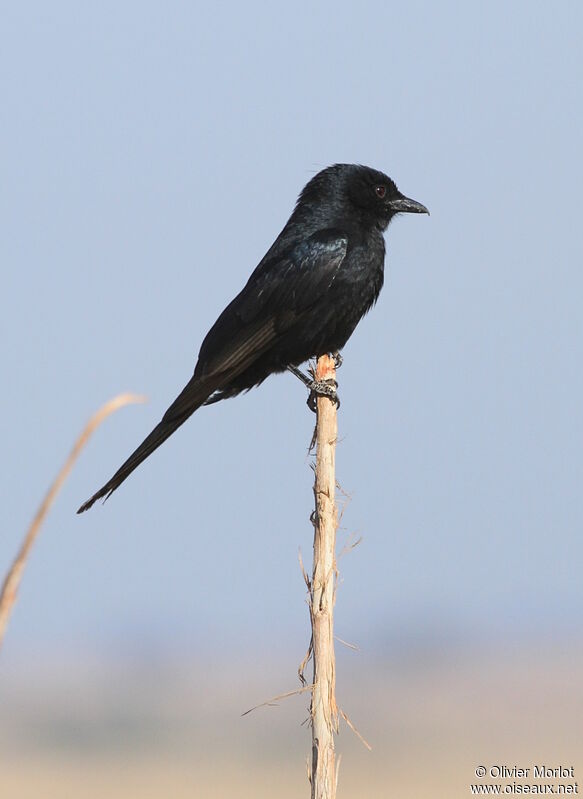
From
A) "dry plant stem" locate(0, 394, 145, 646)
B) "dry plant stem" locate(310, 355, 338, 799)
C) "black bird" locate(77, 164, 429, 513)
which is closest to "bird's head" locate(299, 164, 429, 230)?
"black bird" locate(77, 164, 429, 513)

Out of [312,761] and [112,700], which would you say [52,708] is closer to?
[112,700]

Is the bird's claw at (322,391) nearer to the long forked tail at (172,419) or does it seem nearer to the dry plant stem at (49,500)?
the long forked tail at (172,419)

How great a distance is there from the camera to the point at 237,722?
4584 centimetres

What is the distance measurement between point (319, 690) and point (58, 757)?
3728cm

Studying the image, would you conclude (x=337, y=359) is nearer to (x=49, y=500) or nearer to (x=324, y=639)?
(x=324, y=639)

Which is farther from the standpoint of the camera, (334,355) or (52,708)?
(52,708)

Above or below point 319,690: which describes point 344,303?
above

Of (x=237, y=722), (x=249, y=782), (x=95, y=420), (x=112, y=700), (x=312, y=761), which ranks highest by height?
(x=112, y=700)

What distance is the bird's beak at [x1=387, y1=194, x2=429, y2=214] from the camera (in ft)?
27.2

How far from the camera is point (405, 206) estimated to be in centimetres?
834

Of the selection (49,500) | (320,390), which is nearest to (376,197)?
(320,390)

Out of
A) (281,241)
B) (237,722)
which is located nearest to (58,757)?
(237,722)

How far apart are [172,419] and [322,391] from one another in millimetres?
814

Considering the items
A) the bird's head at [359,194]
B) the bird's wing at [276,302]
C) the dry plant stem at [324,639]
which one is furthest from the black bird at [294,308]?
the dry plant stem at [324,639]
